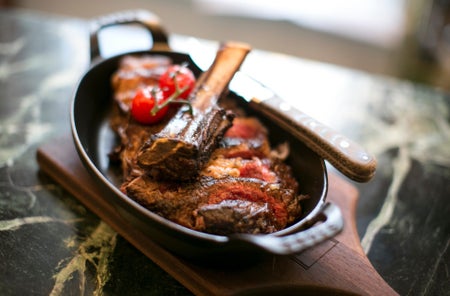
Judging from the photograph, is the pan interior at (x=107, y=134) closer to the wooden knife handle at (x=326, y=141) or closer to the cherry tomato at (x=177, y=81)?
the wooden knife handle at (x=326, y=141)

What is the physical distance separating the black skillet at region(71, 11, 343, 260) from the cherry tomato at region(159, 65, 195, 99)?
237 mm

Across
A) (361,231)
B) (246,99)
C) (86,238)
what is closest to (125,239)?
(86,238)

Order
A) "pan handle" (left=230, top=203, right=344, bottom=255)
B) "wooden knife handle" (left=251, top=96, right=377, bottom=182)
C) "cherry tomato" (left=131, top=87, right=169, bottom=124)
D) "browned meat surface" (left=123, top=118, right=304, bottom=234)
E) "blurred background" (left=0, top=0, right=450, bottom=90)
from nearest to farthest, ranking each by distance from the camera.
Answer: "pan handle" (left=230, top=203, right=344, bottom=255) < "browned meat surface" (left=123, top=118, right=304, bottom=234) < "wooden knife handle" (left=251, top=96, right=377, bottom=182) < "cherry tomato" (left=131, top=87, right=169, bottom=124) < "blurred background" (left=0, top=0, right=450, bottom=90)

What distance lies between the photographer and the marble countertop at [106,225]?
1.62 meters

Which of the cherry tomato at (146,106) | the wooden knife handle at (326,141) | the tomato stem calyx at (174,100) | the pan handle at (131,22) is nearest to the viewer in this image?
the wooden knife handle at (326,141)

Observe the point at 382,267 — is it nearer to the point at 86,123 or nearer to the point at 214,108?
the point at 214,108

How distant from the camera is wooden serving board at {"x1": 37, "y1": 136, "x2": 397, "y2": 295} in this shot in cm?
151

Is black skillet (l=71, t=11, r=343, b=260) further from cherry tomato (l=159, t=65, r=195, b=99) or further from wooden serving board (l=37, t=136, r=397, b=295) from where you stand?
cherry tomato (l=159, t=65, r=195, b=99)

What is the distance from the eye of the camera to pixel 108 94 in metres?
2.20

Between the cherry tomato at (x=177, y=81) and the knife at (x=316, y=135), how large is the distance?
23cm

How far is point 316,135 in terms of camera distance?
1686mm

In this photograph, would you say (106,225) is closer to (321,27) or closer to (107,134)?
(107,134)

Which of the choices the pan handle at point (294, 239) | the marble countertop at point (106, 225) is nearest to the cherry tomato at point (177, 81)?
the marble countertop at point (106, 225)

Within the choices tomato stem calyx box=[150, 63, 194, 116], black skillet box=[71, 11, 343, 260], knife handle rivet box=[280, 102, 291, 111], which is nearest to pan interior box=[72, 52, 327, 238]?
black skillet box=[71, 11, 343, 260]
